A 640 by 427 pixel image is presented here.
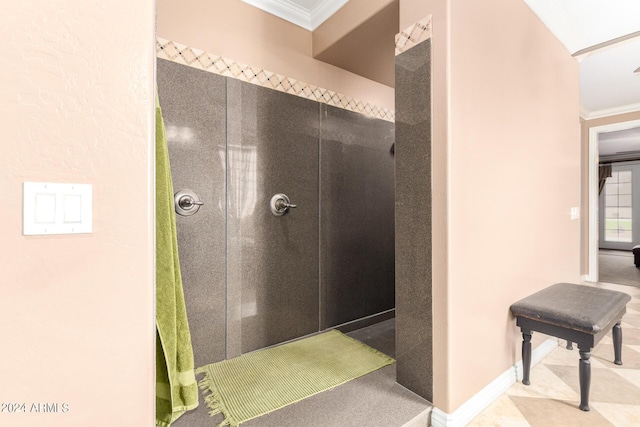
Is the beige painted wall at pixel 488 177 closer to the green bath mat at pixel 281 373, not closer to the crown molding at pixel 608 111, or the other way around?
the green bath mat at pixel 281 373

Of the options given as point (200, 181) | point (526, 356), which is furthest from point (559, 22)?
point (200, 181)

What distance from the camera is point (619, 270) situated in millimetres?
5117

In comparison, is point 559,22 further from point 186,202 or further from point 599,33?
point 186,202

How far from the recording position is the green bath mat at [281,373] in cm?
143

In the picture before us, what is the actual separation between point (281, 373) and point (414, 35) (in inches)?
79.5

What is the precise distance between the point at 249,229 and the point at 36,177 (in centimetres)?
131

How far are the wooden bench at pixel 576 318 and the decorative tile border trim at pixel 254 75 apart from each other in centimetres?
191

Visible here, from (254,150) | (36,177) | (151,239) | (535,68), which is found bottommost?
(151,239)

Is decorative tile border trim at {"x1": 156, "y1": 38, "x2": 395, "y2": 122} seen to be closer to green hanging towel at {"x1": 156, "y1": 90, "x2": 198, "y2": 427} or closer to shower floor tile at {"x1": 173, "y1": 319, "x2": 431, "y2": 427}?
green hanging towel at {"x1": 156, "y1": 90, "x2": 198, "y2": 427}

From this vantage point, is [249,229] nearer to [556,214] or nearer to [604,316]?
[604,316]

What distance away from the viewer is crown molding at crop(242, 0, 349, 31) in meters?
2.00

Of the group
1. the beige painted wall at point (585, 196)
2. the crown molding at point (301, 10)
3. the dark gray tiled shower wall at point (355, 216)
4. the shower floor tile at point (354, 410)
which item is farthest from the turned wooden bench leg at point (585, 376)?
the beige painted wall at point (585, 196)

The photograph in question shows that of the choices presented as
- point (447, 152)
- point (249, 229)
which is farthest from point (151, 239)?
point (447, 152)

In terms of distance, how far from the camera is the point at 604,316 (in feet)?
5.02
